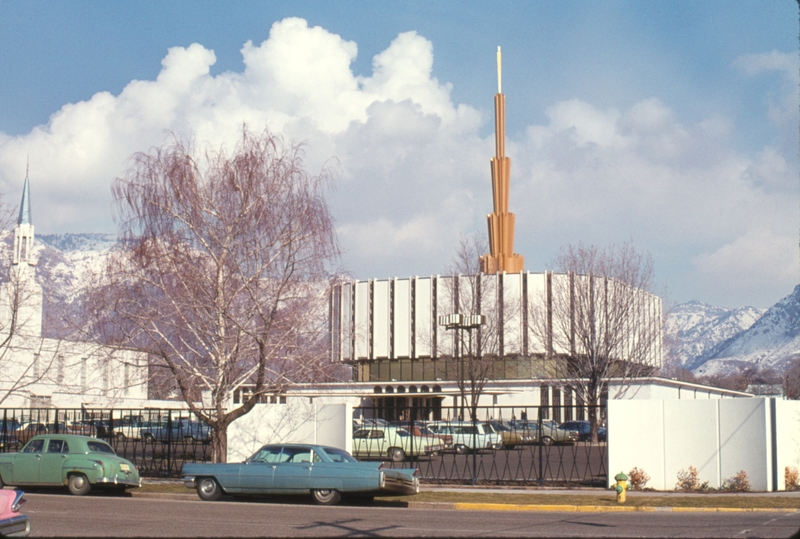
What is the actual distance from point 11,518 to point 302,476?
9.38 meters

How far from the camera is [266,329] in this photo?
80.8 feet

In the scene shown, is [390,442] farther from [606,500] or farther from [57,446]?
[57,446]

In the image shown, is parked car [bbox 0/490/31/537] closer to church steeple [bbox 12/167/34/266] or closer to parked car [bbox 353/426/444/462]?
parked car [bbox 353/426/444/462]

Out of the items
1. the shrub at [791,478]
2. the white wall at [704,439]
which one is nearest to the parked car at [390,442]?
the white wall at [704,439]

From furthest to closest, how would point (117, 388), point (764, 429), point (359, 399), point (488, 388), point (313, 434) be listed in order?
point (359, 399) → point (488, 388) → point (313, 434) → point (117, 388) → point (764, 429)

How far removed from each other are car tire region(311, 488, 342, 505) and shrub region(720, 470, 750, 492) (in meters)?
10.7

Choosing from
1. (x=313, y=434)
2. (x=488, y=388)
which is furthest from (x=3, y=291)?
(x=488, y=388)

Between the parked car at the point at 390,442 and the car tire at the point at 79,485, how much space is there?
9274mm

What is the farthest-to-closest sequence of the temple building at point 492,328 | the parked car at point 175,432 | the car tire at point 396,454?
1. the temple building at point 492,328
2. the parked car at point 175,432
3. the car tire at point 396,454

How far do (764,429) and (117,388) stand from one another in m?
17.9

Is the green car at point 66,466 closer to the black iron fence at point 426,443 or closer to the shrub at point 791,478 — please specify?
the black iron fence at point 426,443

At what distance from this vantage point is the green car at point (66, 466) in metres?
22.4

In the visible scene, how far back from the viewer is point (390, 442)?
29328 mm

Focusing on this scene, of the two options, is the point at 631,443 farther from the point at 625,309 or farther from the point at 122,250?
the point at 625,309
